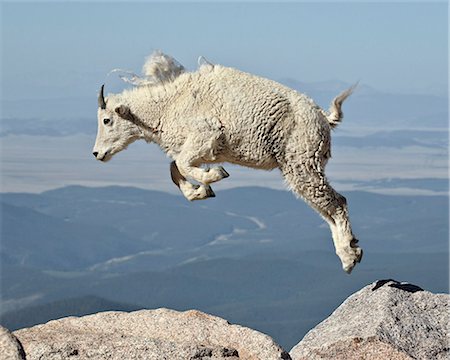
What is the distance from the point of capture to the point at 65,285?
167000 millimetres

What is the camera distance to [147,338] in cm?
966

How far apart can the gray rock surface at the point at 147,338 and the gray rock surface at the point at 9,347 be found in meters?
0.08

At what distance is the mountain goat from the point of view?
1000 centimetres

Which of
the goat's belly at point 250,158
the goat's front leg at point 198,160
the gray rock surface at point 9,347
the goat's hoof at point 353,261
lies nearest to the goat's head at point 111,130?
the goat's front leg at point 198,160

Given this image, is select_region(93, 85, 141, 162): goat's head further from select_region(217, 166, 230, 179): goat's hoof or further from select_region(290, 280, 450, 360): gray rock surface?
select_region(290, 280, 450, 360): gray rock surface

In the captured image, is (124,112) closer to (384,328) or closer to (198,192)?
(198,192)

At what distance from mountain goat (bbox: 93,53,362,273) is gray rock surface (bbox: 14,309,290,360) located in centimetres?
123

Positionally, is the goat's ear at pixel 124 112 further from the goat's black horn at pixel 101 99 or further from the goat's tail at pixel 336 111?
the goat's tail at pixel 336 111

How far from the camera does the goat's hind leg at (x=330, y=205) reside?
33.7ft

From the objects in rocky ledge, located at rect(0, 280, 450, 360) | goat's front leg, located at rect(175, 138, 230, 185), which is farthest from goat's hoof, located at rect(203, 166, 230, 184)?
rocky ledge, located at rect(0, 280, 450, 360)

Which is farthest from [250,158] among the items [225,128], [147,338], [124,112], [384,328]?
[384,328]

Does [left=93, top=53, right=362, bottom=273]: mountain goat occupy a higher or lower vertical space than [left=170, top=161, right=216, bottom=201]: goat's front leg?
higher

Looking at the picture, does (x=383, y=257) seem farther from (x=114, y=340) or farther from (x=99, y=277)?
(x=114, y=340)

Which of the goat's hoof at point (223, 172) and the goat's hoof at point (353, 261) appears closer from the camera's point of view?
the goat's hoof at point (223, 172)
